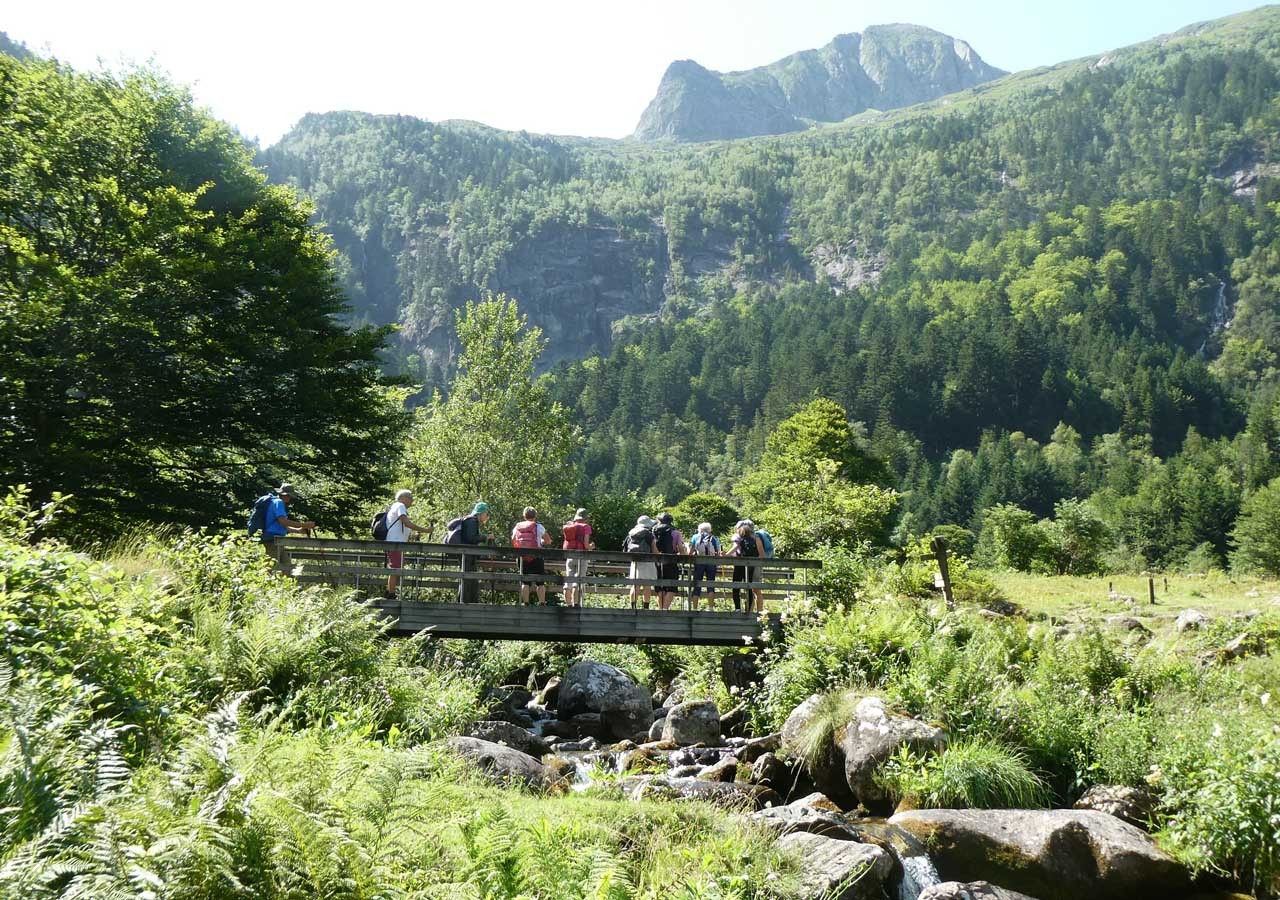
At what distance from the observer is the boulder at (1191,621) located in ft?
55.3

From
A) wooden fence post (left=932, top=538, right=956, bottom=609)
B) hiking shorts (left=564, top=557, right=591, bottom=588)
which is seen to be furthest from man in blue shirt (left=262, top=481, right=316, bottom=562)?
wooden fence post (left=932, top=538, right=956, bottom=609)

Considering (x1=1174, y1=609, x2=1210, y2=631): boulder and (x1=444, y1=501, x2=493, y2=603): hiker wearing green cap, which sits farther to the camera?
(x1=1174, y1=609, x2=1210, y2=631): boulder

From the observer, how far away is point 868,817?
10625 mm

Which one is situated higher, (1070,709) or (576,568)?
(576,568)

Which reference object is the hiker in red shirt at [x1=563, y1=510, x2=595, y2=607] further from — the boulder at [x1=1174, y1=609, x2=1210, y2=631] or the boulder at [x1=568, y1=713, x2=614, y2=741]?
the boulder at [x1=1174, y1=609, x2=1210, y2=631]

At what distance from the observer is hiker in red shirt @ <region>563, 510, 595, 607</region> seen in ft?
55.6

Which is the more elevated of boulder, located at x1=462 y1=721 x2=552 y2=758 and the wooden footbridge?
the wooden footbridge

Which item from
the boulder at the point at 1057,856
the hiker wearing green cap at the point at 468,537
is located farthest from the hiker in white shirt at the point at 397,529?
the boulder at the point at 1057,856

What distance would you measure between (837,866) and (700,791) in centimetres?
308

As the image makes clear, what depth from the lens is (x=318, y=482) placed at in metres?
24.5

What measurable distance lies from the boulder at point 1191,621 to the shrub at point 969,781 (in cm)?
740

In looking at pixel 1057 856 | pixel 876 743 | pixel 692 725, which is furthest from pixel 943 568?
pixel 1057 856

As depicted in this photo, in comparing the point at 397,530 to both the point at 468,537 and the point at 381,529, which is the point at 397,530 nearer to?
the point at 381,529

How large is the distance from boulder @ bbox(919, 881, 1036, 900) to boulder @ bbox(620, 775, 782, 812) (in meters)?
1.95
